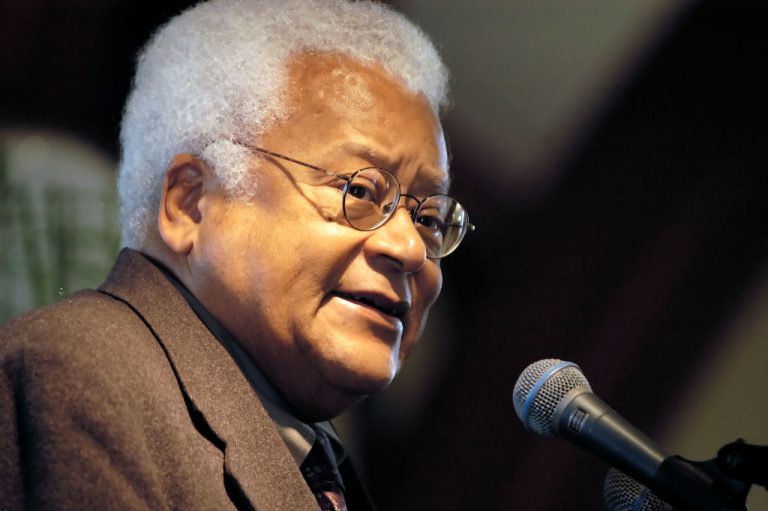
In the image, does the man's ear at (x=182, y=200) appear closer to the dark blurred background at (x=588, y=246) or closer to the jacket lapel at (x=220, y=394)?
the jacket lapel at (x=220, y=394)

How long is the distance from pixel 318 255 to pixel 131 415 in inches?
20.9

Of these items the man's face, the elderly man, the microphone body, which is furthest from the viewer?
the man's face

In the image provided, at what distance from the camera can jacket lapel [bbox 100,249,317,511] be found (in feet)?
4.73

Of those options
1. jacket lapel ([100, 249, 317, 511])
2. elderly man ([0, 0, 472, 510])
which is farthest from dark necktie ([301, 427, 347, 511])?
jacket lapel ([100, 249, 317, 511])

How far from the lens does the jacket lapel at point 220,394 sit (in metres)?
1.44

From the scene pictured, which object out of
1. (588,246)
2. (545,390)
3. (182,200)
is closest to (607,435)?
(545,390)

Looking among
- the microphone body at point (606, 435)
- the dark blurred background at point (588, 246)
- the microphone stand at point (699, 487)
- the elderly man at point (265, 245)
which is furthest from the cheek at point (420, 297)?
the dark blurred background at point (588, 246)

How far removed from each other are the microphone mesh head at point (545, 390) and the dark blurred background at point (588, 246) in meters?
1.46

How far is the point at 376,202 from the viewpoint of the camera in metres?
1.79

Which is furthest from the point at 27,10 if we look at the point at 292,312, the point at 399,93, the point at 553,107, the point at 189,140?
the point at 553,107

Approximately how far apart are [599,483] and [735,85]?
144 cm

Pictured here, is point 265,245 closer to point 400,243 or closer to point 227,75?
point 400,243

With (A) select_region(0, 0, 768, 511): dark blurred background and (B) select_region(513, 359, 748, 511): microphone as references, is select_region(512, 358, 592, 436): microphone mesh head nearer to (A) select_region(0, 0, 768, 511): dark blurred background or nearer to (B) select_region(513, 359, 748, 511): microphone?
(B) select_region(513, 359, 748, 511): microphone

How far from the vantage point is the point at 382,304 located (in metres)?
1.77
